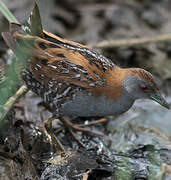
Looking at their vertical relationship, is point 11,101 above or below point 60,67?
below

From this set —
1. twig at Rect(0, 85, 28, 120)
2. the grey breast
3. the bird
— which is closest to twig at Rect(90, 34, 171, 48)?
twig at Rect(0, 85, 28, 120)

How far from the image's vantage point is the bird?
4.63 m

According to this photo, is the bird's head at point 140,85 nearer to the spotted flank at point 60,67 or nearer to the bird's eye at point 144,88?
the bird's eye at point 144,88

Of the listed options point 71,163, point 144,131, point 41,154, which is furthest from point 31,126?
point 144,131

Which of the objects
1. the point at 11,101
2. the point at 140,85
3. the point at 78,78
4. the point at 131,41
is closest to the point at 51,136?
the point at 11,101

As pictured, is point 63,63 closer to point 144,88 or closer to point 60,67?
point 60,67

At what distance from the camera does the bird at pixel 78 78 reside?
182 inches

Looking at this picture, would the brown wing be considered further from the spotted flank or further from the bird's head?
the bird's head

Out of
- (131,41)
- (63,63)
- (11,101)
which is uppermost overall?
(63,63)

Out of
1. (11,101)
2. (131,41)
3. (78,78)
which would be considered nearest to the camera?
(78,78)

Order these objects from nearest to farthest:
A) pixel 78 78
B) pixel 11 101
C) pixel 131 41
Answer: pixel 78 78 < pixel 11 101 < pixel 131 41

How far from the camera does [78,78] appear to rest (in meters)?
4.62

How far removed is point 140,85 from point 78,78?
72 centimetres

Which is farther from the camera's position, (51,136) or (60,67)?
(51,136)
